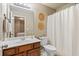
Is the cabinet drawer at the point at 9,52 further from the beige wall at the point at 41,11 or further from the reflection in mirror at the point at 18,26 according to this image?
the beige wall at the point at 41,11

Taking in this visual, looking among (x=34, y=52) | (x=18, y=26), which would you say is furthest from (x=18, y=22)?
(x=34, y=52)

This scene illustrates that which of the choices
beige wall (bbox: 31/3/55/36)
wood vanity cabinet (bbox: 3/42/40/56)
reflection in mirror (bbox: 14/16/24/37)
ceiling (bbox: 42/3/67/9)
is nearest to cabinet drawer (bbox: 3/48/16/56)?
wood vanity cabinet (bbox: 3/42/40/56)

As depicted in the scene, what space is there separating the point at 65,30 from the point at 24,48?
680 millimetres

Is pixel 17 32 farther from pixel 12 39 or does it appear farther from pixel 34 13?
pixel 34 13

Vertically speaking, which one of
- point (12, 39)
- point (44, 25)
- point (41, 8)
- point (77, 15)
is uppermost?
point (41, 8)

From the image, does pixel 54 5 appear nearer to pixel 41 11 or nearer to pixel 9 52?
pixel 41 11

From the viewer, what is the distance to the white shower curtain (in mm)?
1595

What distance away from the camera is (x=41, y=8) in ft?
5.41

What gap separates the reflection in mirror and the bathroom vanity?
0.14 m

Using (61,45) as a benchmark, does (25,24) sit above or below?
above

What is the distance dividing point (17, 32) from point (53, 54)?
64cm

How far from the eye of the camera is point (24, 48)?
162 cm

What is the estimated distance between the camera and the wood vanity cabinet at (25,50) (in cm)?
153

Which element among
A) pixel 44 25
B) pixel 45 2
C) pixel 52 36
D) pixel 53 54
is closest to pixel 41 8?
pixel 45 2
